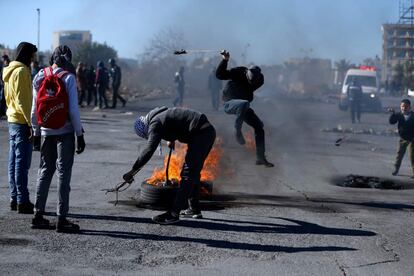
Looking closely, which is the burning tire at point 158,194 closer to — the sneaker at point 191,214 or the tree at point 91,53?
the sneaker at point 191,214

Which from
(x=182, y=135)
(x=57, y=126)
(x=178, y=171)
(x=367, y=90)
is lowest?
(x=178, y=171)

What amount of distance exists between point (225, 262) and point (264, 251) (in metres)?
0.59

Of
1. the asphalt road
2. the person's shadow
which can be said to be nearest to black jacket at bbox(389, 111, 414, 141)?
the asphalt road

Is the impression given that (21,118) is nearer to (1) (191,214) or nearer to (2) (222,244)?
(1) (191,214)

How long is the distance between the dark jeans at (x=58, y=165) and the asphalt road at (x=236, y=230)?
33 centimetres

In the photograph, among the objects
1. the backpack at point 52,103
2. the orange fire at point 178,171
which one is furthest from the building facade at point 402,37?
the backpack at point 52,103

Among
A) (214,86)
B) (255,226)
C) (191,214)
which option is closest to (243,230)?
(255,226)

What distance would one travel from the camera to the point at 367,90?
37.4 metres

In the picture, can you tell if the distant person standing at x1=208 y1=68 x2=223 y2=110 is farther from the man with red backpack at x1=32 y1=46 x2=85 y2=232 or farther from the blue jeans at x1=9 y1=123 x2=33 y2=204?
the man with red backpack at x1=32 y1=46 x2=85 y2=232

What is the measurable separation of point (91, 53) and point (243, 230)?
159 feet

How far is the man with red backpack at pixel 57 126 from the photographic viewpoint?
6.95m

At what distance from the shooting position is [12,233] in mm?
6992

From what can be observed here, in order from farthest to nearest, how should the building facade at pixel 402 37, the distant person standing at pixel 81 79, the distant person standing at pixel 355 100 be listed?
1. the building facade at pixel 402 37
2. the distant person standing at pixel 355 100
3. the distant person standing at pixel 81 79

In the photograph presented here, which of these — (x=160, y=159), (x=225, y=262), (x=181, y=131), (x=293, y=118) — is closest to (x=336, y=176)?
(x=160, y=159)
